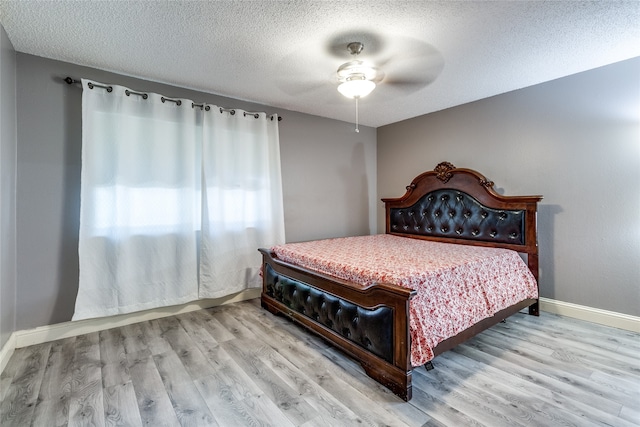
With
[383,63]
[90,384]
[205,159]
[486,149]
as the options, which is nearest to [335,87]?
[383,63]

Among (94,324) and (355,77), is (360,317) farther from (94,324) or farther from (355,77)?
(94,324)

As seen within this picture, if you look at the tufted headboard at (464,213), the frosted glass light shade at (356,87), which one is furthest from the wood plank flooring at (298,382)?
the frosted glass light shade at (356,87)

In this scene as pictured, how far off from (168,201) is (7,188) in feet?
3.61

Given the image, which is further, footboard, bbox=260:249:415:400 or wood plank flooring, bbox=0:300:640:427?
footboard, bbox=260:249:415:400

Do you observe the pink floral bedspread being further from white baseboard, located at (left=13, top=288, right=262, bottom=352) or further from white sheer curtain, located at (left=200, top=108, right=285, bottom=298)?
white baseboard, located at (left=13, top=288, right=262, bottom=352)

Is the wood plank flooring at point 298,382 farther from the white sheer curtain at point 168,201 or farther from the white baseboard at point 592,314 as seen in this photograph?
the white sheer curtain at point 168,201

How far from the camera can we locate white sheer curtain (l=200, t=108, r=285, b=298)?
10.4ft

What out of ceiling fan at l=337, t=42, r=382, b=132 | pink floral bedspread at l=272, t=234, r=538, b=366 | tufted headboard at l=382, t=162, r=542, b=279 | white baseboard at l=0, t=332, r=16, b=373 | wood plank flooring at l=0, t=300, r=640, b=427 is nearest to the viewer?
wood plank flooring at l=0, t=300, r=640, b=427

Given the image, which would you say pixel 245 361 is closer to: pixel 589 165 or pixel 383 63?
pixel 383 63

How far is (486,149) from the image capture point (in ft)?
11.5

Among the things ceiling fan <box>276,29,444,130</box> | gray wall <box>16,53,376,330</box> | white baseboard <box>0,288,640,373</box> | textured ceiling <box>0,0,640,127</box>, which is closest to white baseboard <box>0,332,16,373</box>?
white baseboard <box>0,288,640,373</box>

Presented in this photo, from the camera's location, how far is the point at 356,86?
2363 mm

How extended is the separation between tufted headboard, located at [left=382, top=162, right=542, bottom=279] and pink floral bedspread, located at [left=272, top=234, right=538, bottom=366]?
27 cm

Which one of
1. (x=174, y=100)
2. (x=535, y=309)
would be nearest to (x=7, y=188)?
(x=174, y=100)
